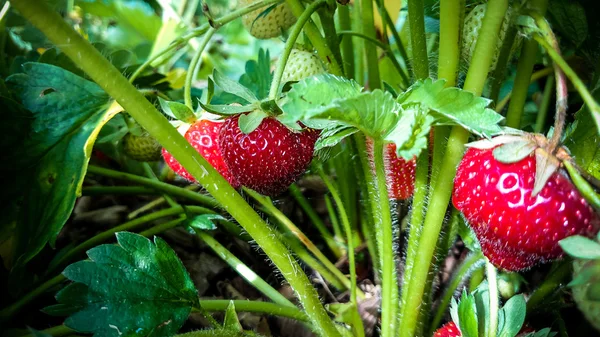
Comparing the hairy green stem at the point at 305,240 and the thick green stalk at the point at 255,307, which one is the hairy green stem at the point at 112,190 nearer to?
the hairy green stem at the point at 305,240

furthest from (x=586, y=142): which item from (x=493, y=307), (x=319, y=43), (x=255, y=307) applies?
(x=255, y=307)

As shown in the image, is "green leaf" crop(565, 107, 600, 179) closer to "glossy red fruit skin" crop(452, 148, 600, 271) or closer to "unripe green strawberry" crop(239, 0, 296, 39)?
"glossy red fruit skin" crop(452, 148, 600, 271)

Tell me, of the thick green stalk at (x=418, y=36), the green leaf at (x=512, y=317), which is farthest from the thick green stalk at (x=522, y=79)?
the green leaf at (x=512, y=317)

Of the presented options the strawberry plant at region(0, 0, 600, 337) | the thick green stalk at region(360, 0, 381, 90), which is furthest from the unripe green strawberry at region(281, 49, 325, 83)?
the thick green stalk at region(360, 0, 381, 90)

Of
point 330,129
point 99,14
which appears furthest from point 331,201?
point 99,14

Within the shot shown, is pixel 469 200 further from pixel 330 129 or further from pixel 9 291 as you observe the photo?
pixel 9 291
